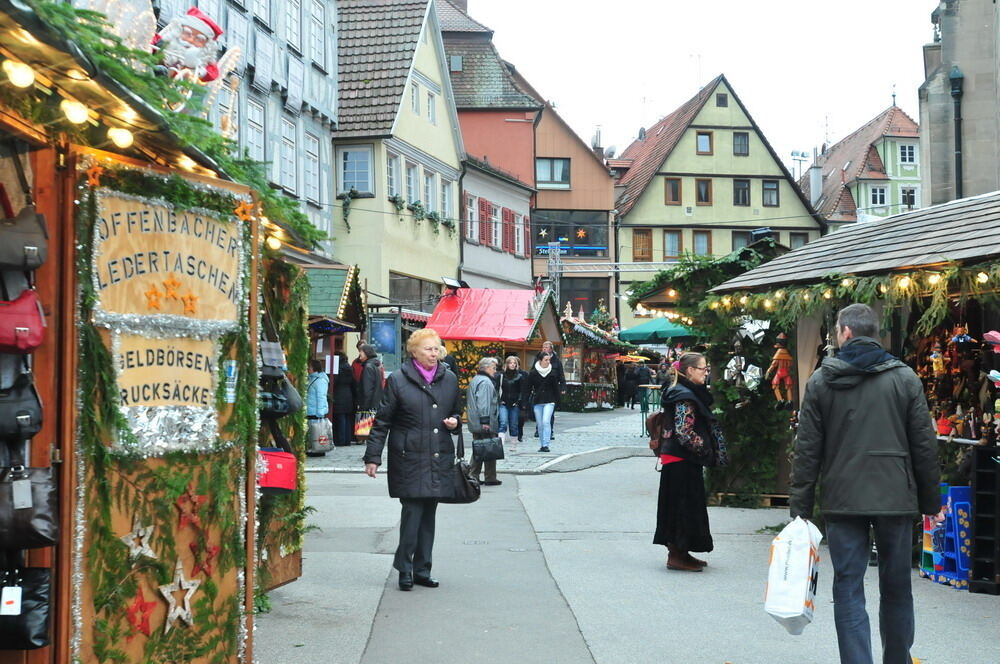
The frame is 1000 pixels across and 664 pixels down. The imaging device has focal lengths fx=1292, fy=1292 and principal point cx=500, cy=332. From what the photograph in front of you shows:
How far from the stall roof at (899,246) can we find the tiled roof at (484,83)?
35519 millimetres

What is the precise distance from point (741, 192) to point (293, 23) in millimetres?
40781

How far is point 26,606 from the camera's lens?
4.85 metres

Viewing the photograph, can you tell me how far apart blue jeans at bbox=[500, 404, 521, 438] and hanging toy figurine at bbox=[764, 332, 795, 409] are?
952cm

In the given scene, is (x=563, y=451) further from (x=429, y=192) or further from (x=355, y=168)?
(x=429, y=192)

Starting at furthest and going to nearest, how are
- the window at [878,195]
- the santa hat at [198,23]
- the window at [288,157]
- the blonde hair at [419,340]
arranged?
the window at [878,195] → the window at [288,157] → the blonde hair at [419,340] → the santa hat at [198,23]

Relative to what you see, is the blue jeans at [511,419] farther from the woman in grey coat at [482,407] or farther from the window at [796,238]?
the window at [796,238]

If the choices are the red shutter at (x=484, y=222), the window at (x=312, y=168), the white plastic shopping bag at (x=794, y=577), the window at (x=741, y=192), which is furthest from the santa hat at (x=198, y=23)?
the window at (x=741, y=192)

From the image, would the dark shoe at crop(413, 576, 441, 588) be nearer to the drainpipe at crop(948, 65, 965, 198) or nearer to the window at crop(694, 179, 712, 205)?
the drainpipe at crop(948, 65, 965, 198)

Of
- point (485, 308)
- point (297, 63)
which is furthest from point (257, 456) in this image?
point (485, 308)

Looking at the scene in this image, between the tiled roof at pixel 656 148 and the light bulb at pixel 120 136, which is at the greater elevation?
the tiled roof at pixel 656 148

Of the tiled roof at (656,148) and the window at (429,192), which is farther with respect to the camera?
the tiled roof at (656,148)

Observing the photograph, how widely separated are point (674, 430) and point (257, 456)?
14.6 feet

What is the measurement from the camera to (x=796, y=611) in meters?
6.00

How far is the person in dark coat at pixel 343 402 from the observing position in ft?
75.4
